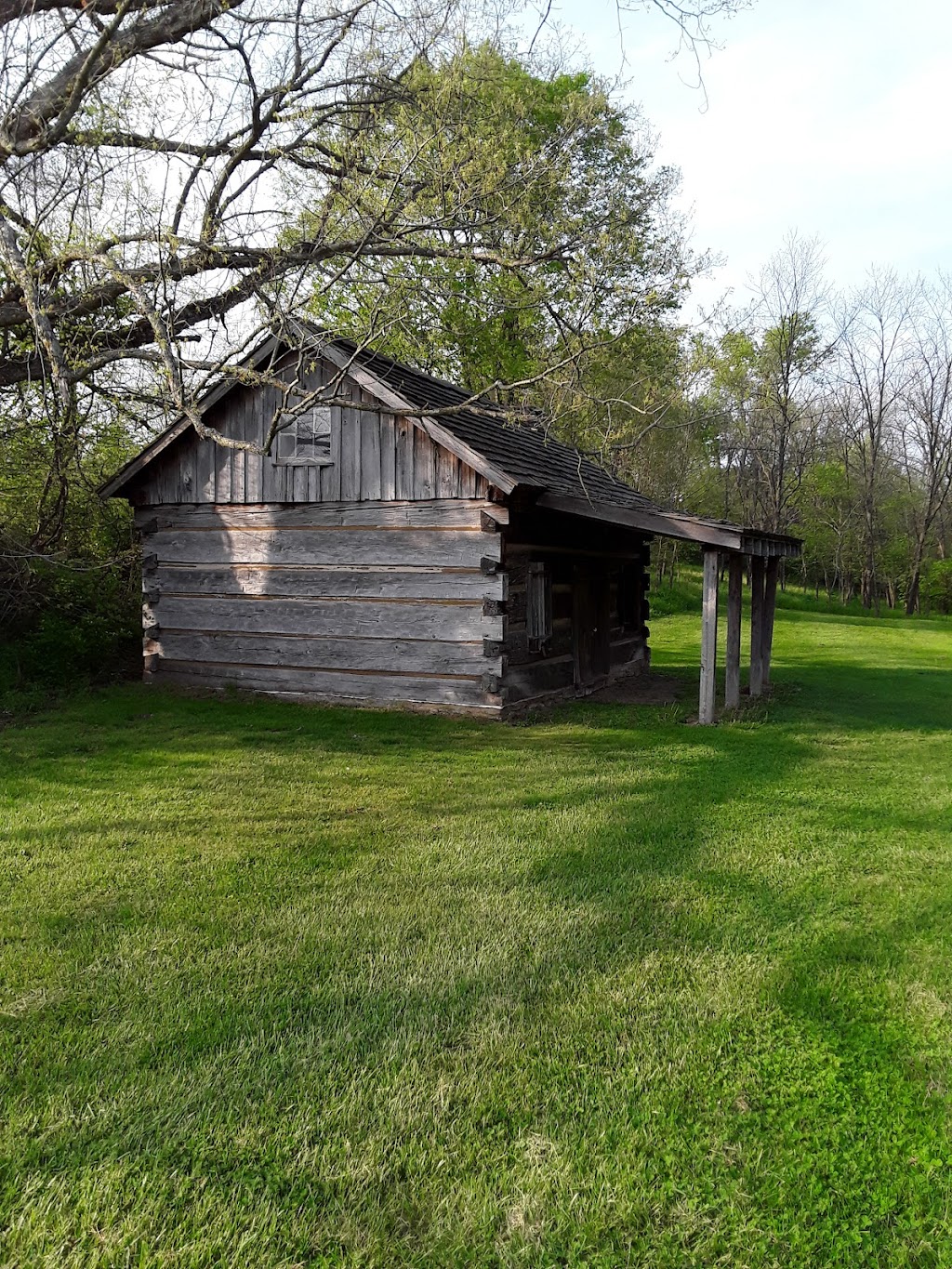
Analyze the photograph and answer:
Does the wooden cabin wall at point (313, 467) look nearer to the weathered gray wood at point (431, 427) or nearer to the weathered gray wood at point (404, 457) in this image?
the weathered gray wood at point (404, 457)

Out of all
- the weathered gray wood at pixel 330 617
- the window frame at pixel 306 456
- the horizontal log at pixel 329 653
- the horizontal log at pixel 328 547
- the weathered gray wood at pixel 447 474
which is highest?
the window frame at pixel 306 456

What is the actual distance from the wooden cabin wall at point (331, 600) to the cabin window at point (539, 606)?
1315 mm

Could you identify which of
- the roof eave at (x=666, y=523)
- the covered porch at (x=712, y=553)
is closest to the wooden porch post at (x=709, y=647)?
the covered porch at (x=712, y=553)

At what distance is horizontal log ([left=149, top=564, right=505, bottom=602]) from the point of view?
11.2 meters

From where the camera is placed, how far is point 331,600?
12227 mm

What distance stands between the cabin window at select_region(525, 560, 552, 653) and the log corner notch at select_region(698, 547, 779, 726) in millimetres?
2285

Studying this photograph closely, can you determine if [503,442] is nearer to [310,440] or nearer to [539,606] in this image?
[539,606]

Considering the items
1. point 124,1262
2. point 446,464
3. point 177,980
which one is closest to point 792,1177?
point 124,1262

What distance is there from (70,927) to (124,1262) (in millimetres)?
2544

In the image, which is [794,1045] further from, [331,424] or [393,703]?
[331,424]

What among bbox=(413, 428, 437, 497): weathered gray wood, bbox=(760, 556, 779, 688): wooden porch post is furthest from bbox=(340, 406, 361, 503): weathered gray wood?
bbox=(760, 556, 779, 688): wooden porch post

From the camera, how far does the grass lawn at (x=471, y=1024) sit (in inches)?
102

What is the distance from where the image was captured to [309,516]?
12312mm

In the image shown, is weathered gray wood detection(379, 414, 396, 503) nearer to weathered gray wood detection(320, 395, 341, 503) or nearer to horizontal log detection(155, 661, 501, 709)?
weathered gray wood detection(320, 395, 341, 503)
